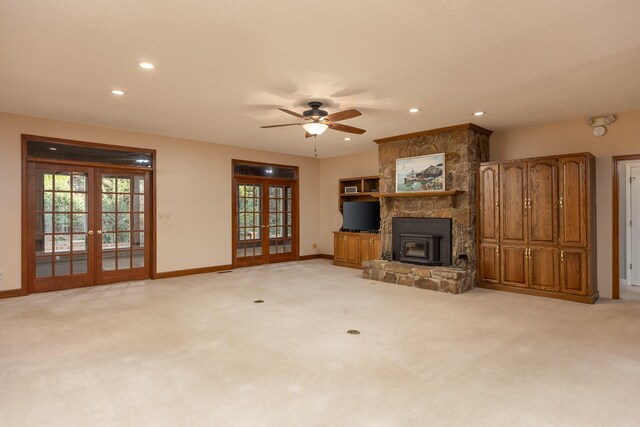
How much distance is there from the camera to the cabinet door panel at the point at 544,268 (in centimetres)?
519

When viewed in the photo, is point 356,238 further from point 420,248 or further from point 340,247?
point 420,248

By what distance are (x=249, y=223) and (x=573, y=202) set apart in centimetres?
602

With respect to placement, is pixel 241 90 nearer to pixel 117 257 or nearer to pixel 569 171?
pixel 117 257

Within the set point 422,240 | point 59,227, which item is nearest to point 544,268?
point 422,240

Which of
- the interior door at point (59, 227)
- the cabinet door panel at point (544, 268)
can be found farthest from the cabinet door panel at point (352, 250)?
the interior door at point (59, 227)

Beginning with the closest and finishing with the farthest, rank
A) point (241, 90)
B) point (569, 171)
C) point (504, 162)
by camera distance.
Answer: point (241, 90) < point (569, 171) < point (504, 162)

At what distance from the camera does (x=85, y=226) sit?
19.7 ft

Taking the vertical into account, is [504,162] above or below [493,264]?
above

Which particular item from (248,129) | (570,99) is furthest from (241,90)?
(570,99)

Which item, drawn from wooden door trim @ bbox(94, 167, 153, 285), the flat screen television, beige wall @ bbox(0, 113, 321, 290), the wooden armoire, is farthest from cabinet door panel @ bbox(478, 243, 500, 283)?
wooden door trim @ bbox(94, 167, 153, 285)

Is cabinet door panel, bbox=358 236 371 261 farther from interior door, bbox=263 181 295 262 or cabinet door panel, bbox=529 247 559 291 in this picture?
cabinet door panel, bbox=529 247 559 291

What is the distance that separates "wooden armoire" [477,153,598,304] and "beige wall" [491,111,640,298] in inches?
6.9

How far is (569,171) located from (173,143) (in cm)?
658

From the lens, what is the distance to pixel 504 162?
18.4 feet
